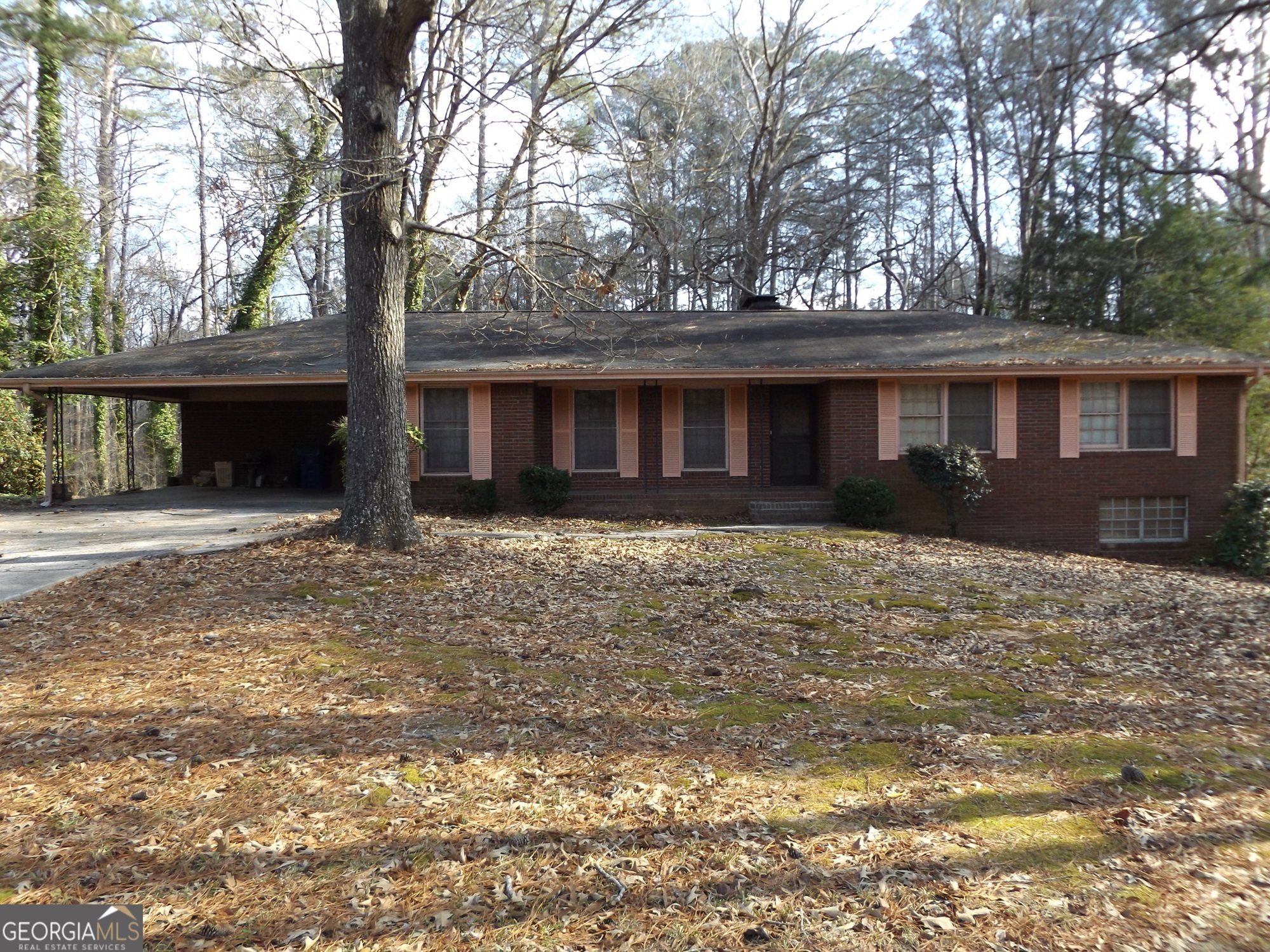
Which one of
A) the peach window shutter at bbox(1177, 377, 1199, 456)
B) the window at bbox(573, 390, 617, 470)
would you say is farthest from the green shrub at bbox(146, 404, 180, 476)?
the peach window shutter at bbox(1177, 377, 1199, 456)

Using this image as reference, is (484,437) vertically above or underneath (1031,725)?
above

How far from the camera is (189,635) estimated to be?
5.96 meters

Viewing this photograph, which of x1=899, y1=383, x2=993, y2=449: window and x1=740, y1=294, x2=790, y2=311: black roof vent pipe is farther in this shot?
x1=740, y1=294, x2=790, y2=311: black roof vent pipe

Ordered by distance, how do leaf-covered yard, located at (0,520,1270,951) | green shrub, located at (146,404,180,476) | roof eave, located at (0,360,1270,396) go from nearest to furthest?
leaf-covered yard, located at (0,520,1270,951), roof eave, located at (0,360,1270,396), green shrub, located at (146,404,180,476)

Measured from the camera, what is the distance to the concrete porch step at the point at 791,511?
47.4 feet

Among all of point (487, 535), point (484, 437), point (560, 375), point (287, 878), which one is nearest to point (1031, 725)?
point (287, 878)

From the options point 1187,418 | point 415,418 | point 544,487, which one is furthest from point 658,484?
point 1187,418

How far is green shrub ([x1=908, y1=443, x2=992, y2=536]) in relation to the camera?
13820 millimetres

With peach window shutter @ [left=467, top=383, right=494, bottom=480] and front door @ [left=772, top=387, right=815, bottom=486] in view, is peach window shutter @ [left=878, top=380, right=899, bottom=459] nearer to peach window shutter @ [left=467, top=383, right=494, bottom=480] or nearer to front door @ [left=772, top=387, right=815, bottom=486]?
front door @ [left=772, top=387, right=815, bottom=486]

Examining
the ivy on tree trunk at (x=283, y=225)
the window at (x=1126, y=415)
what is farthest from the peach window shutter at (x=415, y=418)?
the window at (x=1126, y=415)

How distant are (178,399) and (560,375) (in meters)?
9.08

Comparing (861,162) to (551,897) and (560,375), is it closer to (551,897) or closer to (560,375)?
(560,375)

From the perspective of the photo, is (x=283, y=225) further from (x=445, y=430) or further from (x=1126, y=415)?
(x=1126, y=415)

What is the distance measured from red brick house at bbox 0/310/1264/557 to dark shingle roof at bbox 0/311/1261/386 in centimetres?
7
